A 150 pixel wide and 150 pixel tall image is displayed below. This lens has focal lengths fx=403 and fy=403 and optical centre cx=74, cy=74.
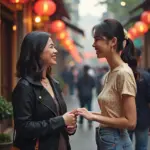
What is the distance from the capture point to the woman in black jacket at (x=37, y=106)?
2.84 meters

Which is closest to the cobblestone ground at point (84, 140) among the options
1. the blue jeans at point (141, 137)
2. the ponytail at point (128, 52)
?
the blue jeans at point (141, 137)

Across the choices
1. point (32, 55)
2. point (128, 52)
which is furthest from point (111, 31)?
point (32, 55)

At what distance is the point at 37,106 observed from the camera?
289cm

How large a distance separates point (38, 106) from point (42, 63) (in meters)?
0.34

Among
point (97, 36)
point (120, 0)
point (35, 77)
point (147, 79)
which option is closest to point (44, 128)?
point (35, 77)

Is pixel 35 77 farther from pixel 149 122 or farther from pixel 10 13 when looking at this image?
pixel 10 13

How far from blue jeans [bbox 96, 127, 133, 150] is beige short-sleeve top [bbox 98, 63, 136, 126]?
0.14m

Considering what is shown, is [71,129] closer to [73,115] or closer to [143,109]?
→ [73,115]

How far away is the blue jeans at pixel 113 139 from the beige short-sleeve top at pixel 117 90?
14 cm

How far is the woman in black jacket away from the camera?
2.84m

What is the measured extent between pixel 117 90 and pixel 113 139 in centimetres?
38

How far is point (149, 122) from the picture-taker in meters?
5.24

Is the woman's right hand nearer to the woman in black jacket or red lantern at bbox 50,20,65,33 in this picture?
the woman in black jacket

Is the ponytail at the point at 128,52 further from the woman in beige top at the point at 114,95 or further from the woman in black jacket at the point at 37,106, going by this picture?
the woman in black jacket at the point at 37,106
